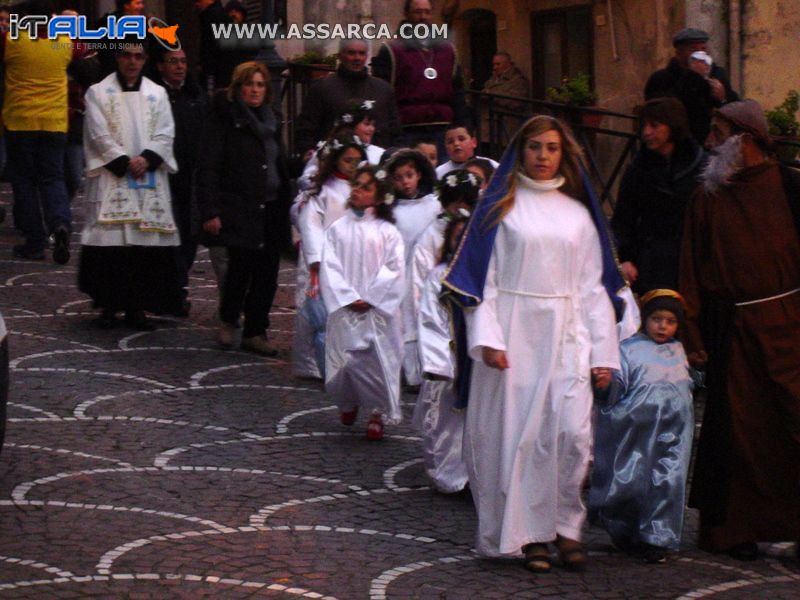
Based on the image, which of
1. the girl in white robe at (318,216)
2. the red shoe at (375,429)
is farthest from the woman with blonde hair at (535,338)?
the girl in white robe at (318,216)

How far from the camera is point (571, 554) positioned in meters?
7.00

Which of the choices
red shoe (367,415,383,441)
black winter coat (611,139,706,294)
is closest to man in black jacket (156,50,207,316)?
red shoe (367,415,383,441)

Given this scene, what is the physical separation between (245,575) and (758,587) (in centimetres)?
208

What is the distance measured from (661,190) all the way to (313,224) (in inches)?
103

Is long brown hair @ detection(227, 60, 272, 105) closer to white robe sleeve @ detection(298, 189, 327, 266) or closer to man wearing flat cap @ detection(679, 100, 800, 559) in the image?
white robe sleeve @ detection(298, 189, 327, 266)

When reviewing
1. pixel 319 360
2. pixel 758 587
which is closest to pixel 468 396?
pixel 758 587

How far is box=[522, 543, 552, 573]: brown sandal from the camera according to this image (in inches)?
275

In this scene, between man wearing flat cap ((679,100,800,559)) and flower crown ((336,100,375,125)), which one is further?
flower crown ((336,100,375,125))

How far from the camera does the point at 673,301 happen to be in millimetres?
7461

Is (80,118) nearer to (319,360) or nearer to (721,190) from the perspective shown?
(319,360)

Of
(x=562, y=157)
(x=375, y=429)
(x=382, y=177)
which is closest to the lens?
(x=562, y=157)

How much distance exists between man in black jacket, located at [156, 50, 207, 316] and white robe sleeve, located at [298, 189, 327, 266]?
6.42 feet

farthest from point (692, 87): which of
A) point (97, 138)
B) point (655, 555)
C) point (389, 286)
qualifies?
point (655, 555)

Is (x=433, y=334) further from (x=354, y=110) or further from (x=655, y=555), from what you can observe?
(x=354, y=110)
